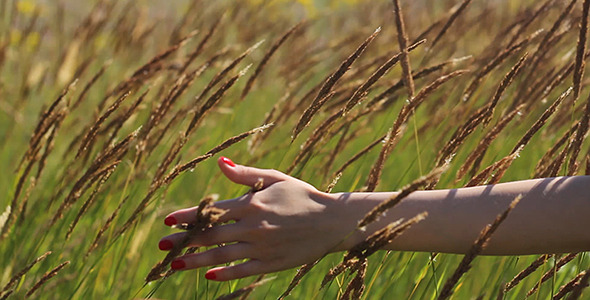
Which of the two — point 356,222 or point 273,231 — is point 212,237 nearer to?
point 273,231

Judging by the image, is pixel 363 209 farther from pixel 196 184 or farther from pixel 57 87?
pixel 57 87

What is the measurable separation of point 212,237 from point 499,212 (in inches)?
15.5

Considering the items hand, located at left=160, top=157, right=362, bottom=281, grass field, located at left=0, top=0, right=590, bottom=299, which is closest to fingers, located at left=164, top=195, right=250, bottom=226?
hand, located at left=160, top=157, right=362, bottom=281

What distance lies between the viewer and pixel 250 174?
1.03m

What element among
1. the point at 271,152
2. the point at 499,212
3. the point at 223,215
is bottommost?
the point at 499,212

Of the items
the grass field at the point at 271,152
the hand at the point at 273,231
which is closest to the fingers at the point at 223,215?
the hand at the point at 273,231

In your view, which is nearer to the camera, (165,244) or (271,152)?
(165,244)

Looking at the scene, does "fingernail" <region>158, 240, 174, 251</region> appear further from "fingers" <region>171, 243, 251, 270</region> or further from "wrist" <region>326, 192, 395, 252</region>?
"wrist" <region>326, 192, 395, 252</region>

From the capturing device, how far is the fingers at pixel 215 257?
0.96 meters

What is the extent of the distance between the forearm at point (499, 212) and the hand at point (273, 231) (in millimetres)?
32

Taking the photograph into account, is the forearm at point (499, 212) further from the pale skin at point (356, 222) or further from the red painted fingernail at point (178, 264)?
the red painted fingernail at point (178, 264)

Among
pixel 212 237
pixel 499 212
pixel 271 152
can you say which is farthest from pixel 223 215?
pixel 271 152

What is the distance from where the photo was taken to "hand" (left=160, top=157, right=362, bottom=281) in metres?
0.95

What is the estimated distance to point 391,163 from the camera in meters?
2.34
